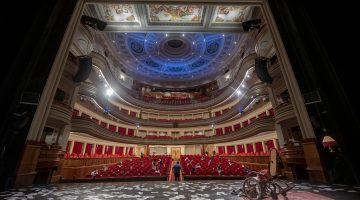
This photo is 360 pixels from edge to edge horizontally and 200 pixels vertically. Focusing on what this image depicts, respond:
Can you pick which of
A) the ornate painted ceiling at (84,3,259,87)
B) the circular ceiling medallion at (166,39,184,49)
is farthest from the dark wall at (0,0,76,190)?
the circular ceiling medallion at (166,39,184,49)

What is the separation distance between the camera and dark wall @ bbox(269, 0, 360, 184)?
193 inches

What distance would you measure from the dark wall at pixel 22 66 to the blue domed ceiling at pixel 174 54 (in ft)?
54.7

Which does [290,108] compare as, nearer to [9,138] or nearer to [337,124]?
[337,124]

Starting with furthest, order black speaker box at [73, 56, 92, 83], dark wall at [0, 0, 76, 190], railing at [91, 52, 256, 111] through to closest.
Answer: railing at [91, 52, 256, 111], black speaker box at [73, 56, 92, 83], dark wall at [0, 0, 76, 190]

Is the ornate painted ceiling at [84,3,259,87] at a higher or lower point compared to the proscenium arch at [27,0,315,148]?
higher

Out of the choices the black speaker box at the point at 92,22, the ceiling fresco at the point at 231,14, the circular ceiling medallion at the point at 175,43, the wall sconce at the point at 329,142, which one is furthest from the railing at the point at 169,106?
the wall sconce at the point at 329,142

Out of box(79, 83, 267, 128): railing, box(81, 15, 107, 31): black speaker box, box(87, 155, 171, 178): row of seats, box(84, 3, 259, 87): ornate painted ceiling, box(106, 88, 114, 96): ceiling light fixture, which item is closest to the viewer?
box(87, 155, 171, 178): row of seats

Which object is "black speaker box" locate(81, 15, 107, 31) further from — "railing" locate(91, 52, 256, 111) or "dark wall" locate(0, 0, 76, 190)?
"dark wall" locate(0, 0, 76, 190)

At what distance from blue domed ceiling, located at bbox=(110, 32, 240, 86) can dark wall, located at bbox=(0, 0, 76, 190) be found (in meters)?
16.7

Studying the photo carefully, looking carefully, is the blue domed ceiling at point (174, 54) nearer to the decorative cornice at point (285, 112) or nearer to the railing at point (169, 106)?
the railing at point (169, 106)

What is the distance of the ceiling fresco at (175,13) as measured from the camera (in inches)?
455

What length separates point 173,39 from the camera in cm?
2547

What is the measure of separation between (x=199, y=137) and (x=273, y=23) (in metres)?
18.2

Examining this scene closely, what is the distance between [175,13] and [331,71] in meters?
9.77
